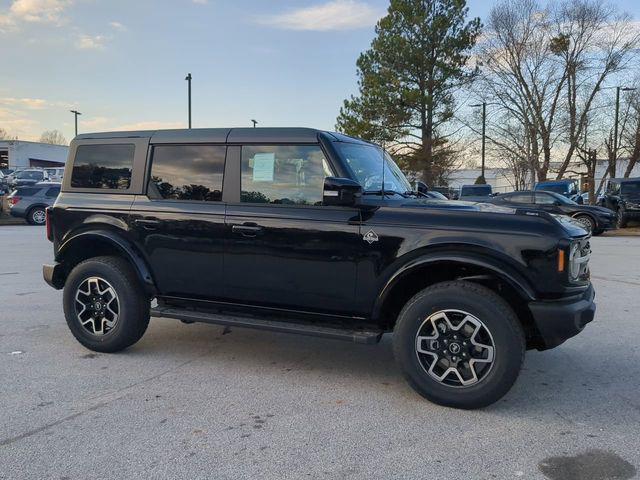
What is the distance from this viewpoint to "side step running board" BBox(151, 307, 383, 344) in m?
3.95

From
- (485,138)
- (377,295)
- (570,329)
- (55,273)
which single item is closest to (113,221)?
(55,273)

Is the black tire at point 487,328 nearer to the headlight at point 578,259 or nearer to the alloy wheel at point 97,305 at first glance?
the headlight at point 578,259

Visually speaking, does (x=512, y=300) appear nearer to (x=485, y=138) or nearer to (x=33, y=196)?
(x=33, y=196)

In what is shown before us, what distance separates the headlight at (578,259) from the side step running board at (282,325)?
4.53ft

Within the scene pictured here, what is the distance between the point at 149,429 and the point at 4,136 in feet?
365

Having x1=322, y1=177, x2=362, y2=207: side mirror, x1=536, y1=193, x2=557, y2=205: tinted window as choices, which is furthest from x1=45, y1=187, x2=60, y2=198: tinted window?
x1=322, y1=177, x2=362, y2=207: side mirror

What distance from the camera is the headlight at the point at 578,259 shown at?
11.8 feet

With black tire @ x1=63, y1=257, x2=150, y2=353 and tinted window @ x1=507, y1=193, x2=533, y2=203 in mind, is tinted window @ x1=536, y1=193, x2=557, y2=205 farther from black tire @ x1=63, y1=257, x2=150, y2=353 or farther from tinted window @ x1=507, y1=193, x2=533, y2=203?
black tire @ x1=63, y1=257, x2=150, y2=353

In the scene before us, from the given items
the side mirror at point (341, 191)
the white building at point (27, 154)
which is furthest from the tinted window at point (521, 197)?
the white building at point (27, 154)

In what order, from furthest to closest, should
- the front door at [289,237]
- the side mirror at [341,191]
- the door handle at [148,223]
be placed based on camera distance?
the door handle at [148,223] → the front door at [289,237] → the side mirror at [341,191]

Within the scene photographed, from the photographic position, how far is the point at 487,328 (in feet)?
12.0

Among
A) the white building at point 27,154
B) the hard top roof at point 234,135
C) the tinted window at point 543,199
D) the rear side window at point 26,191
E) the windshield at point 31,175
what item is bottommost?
the rear side window at point 26,191

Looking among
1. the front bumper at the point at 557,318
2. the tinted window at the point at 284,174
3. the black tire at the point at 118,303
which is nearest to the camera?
the front bumper at the point at 557,318

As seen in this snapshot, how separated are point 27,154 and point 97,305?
64.8m
